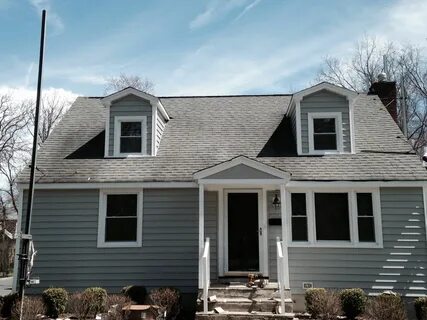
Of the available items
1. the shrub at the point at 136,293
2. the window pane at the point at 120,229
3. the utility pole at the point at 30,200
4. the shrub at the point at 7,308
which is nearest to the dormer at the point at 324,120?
the window pane at the point at 120,229

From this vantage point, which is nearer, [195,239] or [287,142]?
[195,239]

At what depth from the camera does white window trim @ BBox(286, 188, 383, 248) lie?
38.5 feet

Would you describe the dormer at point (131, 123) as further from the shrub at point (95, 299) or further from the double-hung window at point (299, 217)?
the double-hung window at point (299, 217)

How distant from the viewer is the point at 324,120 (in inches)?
518

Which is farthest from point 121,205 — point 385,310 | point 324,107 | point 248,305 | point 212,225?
point 385,310

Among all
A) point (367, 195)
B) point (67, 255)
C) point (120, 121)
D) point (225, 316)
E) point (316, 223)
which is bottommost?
point (225, 316)

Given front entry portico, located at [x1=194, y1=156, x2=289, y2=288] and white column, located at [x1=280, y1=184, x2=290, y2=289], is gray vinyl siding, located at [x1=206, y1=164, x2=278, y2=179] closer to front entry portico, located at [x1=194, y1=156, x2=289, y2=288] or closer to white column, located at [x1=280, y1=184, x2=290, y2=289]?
front entry portico, located at [x1=194, y1=156, x2=289, y2=288]

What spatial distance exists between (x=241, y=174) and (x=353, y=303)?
4022 millimetres

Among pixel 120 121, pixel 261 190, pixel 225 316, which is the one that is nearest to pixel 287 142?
pixel 261 190

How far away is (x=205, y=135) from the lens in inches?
553

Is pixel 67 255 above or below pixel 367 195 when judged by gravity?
below

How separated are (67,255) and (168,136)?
4623 mm

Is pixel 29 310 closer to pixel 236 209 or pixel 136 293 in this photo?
pixel 136 293

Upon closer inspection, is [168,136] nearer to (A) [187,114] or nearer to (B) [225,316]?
(A) [187,114]
